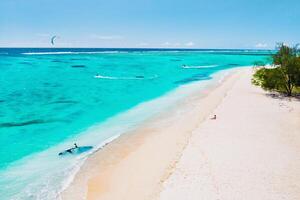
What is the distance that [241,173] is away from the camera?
11.7 metres

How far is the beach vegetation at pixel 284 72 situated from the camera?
2831 centimetres

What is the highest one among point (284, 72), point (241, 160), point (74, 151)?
point (284, 72)

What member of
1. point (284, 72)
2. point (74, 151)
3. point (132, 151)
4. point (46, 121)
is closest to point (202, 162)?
point (132, 151)

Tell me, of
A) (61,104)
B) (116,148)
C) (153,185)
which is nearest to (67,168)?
(116,148)

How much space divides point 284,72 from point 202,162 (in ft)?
63.4

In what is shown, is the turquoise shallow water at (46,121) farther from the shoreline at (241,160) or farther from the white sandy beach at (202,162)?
the shoreline at (241,160)

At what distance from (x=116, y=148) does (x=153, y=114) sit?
8911 millimetres

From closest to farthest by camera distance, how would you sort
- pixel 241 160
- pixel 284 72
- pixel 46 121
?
pixel 241 160, pixel 46 121, pixel 284 72

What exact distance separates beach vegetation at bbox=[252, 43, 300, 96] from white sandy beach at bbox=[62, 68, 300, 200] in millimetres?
8458

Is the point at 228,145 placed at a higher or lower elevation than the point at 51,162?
higher

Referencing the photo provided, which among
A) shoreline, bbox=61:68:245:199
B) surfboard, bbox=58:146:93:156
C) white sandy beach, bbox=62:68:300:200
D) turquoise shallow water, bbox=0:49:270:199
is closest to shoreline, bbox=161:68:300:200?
white sandy beach, bbox=62:68:300:200

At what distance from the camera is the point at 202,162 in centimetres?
1262

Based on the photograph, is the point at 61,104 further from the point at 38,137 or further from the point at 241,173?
the point at 241,173

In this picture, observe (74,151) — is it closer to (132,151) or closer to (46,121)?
(132,151)
